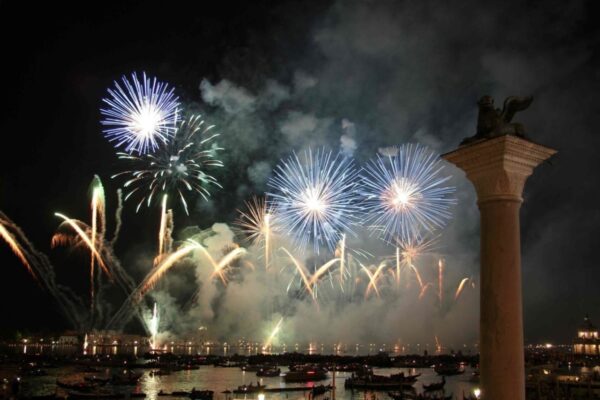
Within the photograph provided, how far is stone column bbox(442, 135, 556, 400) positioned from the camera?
698cm

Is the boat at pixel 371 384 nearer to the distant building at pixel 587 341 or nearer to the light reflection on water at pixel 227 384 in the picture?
the light reflection on water at pixel 227 384

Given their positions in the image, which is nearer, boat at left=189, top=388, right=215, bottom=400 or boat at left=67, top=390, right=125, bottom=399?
boat at left=67, top=390, right=125, bottom=399

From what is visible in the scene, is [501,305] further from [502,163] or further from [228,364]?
[228,364]

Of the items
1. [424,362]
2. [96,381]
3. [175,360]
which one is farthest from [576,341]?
[96,381]

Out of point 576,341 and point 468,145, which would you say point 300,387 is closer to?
point 468,145

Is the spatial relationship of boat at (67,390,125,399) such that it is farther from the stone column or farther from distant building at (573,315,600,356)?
distant building at (573,315,600,356)

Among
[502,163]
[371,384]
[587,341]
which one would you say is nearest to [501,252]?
[502,163]

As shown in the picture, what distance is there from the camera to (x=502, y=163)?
24.1ft

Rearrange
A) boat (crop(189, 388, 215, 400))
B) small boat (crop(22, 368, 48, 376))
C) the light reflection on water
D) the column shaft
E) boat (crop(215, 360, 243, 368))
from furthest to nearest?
1. boat (crop(215, 360, 243, 368))
2. small boat (crop(22, 368, 48, 376))
3. the light reflection on water
4. boat (crop(189, 388, 215, 400))
5. the column shaft

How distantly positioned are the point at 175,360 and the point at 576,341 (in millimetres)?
77844

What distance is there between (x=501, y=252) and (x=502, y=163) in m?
1.04

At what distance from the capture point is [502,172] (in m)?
7.37

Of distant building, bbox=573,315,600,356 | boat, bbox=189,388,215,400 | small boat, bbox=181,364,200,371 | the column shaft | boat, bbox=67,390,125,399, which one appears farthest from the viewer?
distant building, bbox=573,315,600,356

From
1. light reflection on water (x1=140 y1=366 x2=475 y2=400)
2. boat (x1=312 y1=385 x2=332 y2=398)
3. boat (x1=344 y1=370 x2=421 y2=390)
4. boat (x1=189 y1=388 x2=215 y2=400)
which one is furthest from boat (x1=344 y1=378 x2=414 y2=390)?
boat (x1=189 y1=388 x2=215 y2=400)
